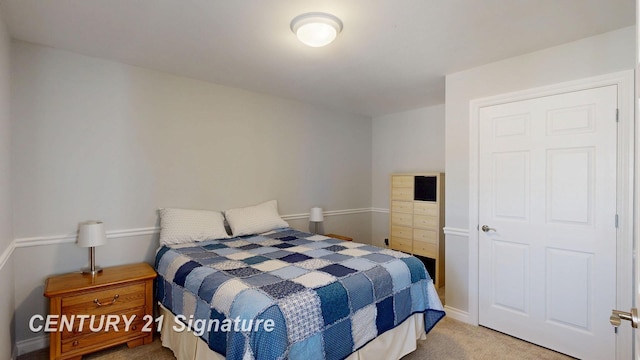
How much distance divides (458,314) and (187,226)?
2.66 m

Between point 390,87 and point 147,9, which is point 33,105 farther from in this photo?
point 390,87

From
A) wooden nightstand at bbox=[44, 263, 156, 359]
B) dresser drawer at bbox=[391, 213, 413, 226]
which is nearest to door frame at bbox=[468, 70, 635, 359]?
dresser drawer at bbox=[391, 213, 413, 226]

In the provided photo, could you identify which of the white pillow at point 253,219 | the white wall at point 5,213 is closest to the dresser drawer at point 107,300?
the white wall at point 5,213

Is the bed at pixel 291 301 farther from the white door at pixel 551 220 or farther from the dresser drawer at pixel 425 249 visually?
the dresser drawer at pixel 425 249

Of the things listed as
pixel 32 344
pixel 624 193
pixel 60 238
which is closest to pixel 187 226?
pixel 60 238

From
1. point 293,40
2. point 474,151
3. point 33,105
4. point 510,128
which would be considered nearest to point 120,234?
point 33,105

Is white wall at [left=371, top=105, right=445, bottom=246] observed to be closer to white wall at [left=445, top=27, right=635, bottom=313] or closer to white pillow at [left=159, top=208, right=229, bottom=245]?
white wall at [left=445, top=27, right=635, bottom=313]

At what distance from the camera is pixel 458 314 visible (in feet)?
9.48

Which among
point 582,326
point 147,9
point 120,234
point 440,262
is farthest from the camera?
point 440,262

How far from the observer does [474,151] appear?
279 cm

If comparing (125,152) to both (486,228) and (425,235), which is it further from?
(425,235)

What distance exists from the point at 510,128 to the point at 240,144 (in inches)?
105

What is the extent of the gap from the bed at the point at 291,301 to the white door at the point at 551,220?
803 mm

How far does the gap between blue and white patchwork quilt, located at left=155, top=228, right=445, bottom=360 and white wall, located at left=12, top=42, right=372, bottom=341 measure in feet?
2.06
